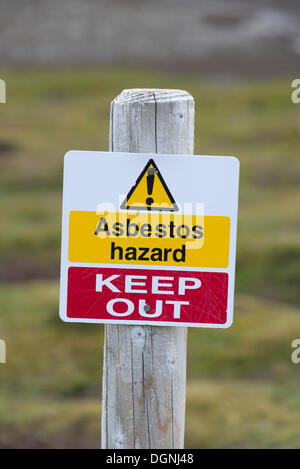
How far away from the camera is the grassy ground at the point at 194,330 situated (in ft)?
38.2

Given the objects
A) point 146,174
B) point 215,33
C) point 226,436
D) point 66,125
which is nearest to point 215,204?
point 146,174

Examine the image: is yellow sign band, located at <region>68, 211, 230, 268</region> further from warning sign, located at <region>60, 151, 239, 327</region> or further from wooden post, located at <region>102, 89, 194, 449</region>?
wooden post, located at <region>102, 89, 194, 449</region>

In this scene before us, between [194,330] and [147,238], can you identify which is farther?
[194,330]

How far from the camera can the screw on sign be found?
145 inches

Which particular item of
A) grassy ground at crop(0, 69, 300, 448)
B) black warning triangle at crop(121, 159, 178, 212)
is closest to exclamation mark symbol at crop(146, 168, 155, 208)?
black warning triangle at crop(121, 159, 178, 212)

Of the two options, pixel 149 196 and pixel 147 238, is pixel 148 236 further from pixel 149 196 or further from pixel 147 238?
pixel 149 196

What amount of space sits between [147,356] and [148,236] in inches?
23.7

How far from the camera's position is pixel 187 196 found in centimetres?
369

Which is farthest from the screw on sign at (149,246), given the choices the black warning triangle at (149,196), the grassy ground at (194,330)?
the grassy ground at (194,330)

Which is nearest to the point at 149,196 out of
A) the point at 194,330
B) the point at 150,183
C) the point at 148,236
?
the point at 150,183

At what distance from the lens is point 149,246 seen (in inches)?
146

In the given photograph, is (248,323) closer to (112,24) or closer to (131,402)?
(131,402)

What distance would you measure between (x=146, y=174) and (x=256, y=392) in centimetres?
1014

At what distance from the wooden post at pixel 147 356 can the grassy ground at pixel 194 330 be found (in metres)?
7.06
